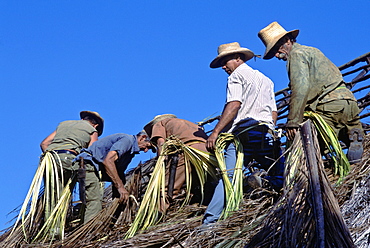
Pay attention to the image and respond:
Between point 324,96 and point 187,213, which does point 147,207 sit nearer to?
point 187,213

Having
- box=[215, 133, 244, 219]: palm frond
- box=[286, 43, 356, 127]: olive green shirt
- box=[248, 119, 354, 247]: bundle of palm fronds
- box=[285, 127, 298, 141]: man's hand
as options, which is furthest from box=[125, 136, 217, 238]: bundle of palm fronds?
box=[248, 119, 354, 247]: bundle of palm fronds

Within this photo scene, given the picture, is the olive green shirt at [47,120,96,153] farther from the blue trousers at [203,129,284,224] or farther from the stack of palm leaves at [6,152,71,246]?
the blue trousers at [203,129,284,224]

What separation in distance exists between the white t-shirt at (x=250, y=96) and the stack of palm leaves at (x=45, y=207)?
1.70 metres

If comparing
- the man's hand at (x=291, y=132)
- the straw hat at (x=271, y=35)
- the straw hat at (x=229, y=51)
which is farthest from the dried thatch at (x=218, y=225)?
the straw hat at (x=229, y=51)

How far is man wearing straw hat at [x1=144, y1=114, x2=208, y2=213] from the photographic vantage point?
20.8 feet

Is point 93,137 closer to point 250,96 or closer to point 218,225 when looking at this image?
point 250,96

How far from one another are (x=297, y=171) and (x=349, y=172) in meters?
1.00

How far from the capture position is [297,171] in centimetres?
441

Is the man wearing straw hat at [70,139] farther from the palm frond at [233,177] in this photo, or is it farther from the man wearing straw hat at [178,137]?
the palm frond at [233,177]

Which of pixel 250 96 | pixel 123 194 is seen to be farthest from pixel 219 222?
pixel 123 194

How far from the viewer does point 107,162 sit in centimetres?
641

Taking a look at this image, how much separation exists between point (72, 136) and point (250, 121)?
188cm

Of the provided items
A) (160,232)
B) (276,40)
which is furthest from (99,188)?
(276,40)

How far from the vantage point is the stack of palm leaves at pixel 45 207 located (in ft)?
20.7
